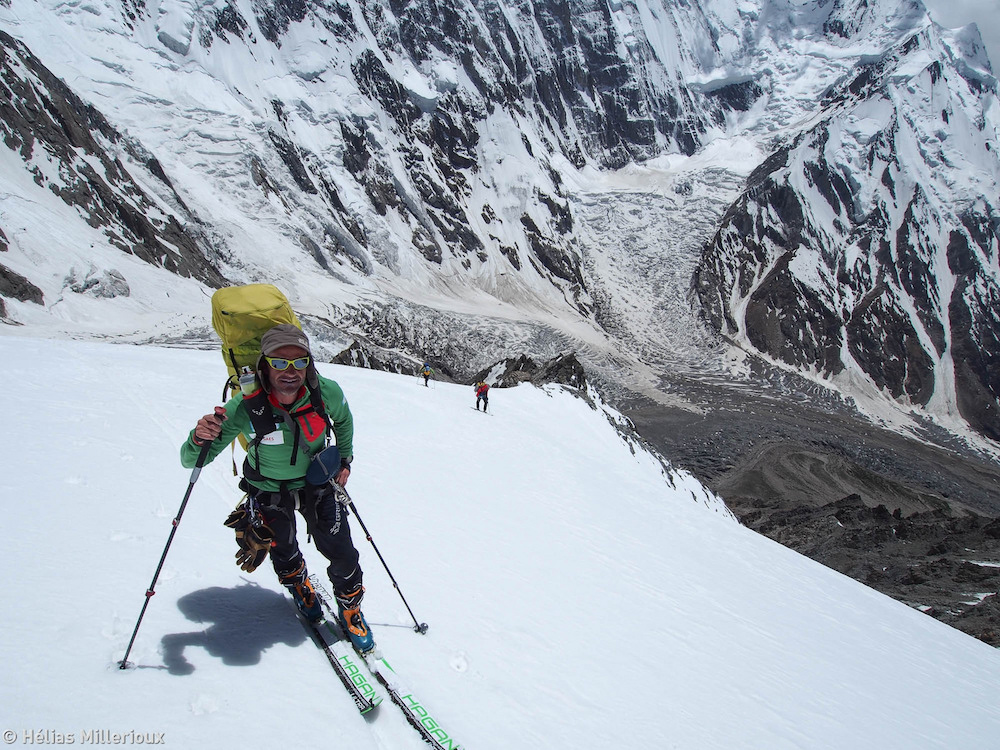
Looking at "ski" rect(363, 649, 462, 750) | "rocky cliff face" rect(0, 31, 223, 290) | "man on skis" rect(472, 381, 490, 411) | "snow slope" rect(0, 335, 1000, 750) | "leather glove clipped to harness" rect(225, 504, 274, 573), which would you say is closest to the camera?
"snow slope" rect(0, 335, 1000, 750)

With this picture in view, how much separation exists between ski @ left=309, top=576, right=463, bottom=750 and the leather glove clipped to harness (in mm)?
755

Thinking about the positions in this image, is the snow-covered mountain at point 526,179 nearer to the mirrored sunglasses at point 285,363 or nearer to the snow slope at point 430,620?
the snow slope at point 430,620

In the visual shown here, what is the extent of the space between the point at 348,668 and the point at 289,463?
140 centimetres

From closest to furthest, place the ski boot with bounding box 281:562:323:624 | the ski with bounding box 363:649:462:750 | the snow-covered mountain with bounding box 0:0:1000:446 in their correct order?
the ski with bounding box 363:649:462:750 → the ski boot with bounding box 281:562:323:624 → the snow-covered mountain with bounding box 0:0:1000:446

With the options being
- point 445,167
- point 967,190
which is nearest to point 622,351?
point 445,167

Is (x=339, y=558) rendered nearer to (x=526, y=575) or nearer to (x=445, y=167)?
(x=526, y=575)

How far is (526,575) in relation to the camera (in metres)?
7.05

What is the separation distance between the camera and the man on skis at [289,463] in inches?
146

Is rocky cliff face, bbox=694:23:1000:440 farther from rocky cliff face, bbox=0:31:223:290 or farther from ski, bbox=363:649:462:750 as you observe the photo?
ski, bbox=363:649:462:750

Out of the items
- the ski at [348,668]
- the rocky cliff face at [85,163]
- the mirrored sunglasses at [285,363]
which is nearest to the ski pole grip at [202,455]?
the mirrored sunglasses at [285,363]

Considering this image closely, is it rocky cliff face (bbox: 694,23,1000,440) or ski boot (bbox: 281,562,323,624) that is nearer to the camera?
ski boot (bbox: 281,562,323,624)

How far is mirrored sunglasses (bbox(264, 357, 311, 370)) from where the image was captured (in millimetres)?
3635

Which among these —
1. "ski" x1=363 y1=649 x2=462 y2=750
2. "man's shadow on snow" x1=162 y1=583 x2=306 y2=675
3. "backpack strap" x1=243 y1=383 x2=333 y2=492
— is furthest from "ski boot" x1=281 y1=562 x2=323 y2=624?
"backpack strap" x1=243 y1=383 x2=333 y2=492

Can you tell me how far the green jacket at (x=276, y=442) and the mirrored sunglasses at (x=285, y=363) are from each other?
0.75ft
